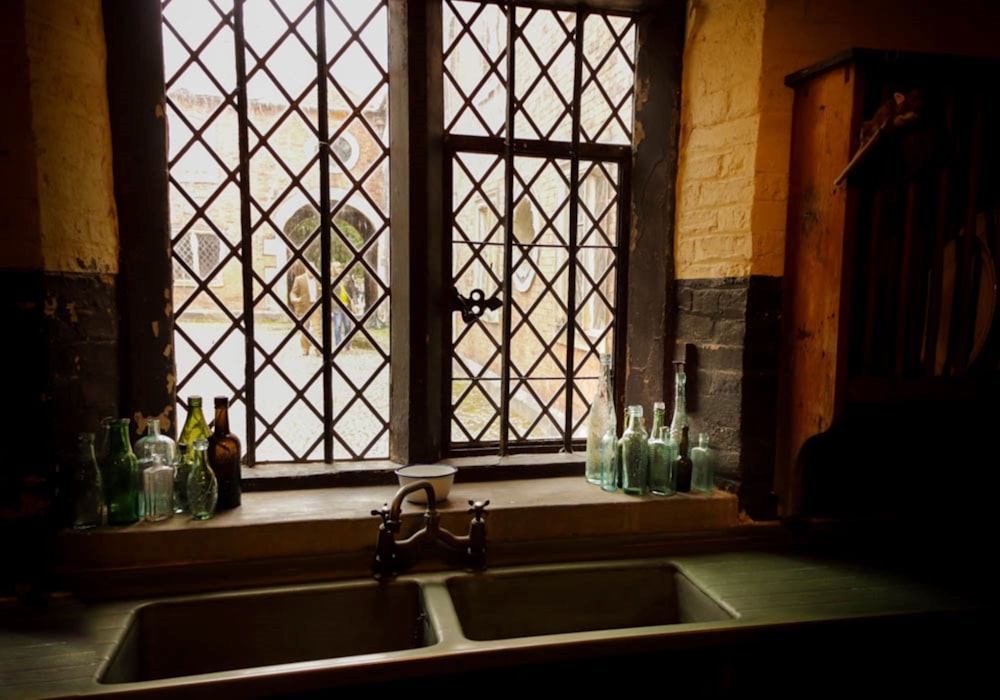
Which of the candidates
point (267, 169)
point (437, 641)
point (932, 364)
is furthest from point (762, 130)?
point (437, 641)

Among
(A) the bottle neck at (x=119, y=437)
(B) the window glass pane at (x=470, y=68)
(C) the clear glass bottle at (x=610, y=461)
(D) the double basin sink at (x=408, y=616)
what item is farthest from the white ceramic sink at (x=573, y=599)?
(B) the window glass pane at (x=470, y=68)

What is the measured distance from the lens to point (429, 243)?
1832mm

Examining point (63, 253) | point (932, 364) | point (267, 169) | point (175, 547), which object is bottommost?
point (175, 547)

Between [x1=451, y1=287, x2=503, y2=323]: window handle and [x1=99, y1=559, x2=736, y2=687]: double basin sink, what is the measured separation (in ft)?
2.51

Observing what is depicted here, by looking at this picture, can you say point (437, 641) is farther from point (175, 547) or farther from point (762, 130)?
point (762, 130)

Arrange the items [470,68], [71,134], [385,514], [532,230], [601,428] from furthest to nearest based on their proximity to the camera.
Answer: [532,230] < [470,68] < [601,428] < [385,514] < [71,134]

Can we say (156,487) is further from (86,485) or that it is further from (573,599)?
(573,599)

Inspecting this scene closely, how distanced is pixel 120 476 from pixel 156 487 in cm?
9

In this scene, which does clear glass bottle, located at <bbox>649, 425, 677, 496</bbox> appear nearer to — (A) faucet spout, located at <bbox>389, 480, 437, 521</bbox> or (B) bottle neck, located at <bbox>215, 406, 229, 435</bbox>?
(A) faucet spout, located at <bbox>389, 480, 437, 521</bbox>

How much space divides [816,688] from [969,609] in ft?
1.36

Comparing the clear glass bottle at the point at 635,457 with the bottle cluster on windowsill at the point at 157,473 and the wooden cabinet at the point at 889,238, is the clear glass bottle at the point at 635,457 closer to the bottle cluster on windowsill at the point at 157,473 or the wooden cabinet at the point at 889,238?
the wooden cabinet at the point at 889,238

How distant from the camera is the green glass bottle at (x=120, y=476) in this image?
1465 mm

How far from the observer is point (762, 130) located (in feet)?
5.39

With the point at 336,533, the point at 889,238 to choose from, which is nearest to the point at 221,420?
the point at 336,533
